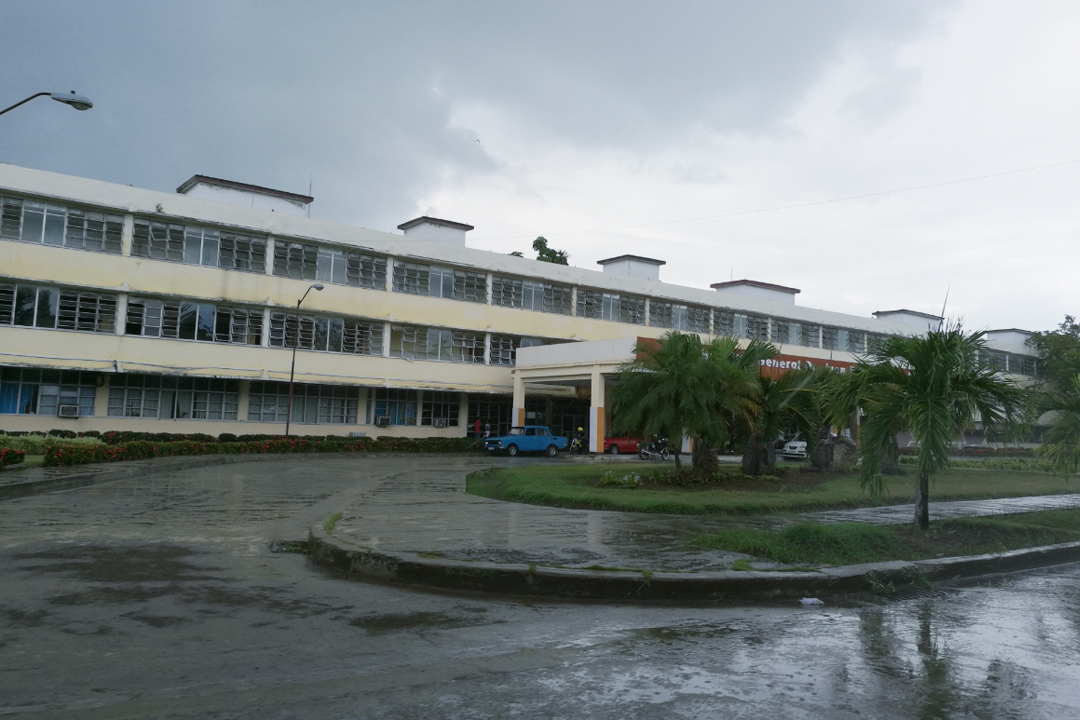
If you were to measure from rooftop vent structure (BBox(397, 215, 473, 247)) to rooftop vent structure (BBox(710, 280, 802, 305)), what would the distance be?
24204 millimetres

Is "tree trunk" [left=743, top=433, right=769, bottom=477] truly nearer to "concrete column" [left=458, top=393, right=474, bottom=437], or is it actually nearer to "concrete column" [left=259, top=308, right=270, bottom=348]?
"concrete column" [left=259, top=308, right=270, bottom=348]

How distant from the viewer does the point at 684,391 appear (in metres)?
16.5

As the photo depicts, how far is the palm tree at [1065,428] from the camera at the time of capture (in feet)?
44.1

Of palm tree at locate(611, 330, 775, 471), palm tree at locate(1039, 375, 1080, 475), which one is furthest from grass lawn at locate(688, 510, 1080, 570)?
palm tree at locate(611, 330, 775, 471)

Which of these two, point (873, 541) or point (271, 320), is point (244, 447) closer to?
point (271, 320)

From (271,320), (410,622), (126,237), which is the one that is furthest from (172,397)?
(410,622)

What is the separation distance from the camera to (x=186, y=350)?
35156 mm

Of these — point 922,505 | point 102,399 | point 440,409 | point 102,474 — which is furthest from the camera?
point 440,409

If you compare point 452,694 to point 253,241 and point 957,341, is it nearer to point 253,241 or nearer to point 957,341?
point 957,341

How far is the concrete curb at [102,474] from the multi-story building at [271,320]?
8.66m

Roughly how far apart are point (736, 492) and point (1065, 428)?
5740 mm

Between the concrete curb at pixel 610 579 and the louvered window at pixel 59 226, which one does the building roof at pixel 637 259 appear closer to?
the louvered window at pixel 59 226

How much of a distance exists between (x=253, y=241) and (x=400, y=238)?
757 cm

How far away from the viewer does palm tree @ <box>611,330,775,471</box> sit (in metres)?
16.5
